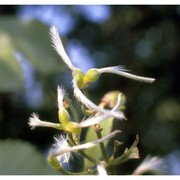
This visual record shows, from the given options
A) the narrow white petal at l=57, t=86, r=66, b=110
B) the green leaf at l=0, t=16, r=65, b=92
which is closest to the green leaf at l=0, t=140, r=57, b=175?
the narrow white petal at l=57, t=86, r=66, b=110

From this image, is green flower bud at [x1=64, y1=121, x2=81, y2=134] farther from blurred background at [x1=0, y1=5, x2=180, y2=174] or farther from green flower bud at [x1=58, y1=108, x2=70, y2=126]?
blurred background at [x1=0, y1=5, x2=180, y2=174]

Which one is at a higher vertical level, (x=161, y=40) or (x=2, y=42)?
(x=2, y=42)

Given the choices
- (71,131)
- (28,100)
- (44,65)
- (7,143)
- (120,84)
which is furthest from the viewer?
(120,84)

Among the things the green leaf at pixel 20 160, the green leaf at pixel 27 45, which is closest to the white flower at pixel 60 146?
the green leaf at pixel 20 160

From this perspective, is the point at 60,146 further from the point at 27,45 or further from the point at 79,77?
the point at 27,45

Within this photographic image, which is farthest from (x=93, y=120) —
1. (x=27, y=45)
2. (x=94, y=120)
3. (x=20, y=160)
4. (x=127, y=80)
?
(x=127, y=80)

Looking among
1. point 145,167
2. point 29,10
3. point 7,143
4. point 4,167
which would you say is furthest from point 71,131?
point 29,10

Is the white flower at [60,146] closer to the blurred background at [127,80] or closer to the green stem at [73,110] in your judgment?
the green stem at [73,110]

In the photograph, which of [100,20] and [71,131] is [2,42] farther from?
[100,20]
